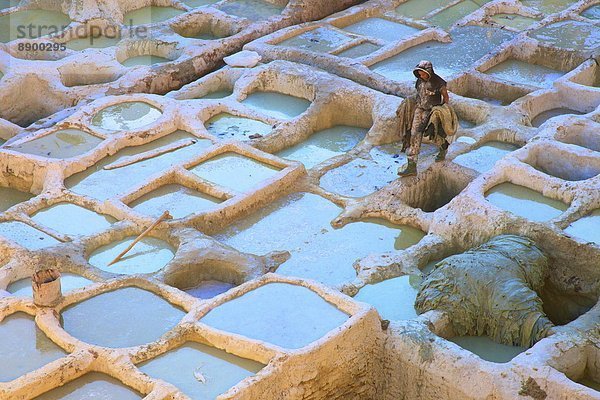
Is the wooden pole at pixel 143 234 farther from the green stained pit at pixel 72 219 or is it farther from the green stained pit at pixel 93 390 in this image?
the green stained pit at pixel 93 390

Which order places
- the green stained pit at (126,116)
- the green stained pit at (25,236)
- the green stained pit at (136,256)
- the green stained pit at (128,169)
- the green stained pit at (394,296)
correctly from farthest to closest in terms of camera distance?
the green stained pit at (126,116) → the green stained pit at (128,169) → the green stained pit at (25,236) → the green stained pit at (136,256) → the green stained pit at (394,296)

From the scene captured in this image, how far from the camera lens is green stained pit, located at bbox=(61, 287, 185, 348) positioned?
9.21 metres

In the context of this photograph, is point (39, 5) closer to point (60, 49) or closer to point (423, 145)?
point (60, 49)

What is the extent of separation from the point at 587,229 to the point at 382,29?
6772mm

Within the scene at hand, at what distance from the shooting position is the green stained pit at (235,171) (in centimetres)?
1202

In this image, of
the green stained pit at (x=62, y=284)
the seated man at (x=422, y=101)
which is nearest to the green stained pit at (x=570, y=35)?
the seated man at (x=422, y=101)

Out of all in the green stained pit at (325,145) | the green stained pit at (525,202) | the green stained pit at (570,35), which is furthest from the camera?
the green stained pit at (570,35)

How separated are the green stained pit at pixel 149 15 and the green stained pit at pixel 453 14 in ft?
14.0

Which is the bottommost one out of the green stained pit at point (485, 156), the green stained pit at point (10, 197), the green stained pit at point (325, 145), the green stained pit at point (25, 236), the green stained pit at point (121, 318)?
the green stained pit at point (10, 197)

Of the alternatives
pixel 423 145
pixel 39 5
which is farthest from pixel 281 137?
pixel 39 5

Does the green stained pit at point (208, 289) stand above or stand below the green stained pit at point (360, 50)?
below

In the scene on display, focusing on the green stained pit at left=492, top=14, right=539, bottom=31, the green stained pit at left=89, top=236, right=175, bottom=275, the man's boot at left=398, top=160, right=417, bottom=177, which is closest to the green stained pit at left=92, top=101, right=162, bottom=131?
the green stained pit at left=89, top=236, right=175, bottom=275

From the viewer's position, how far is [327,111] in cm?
1371

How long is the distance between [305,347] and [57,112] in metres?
Result: 6.57
